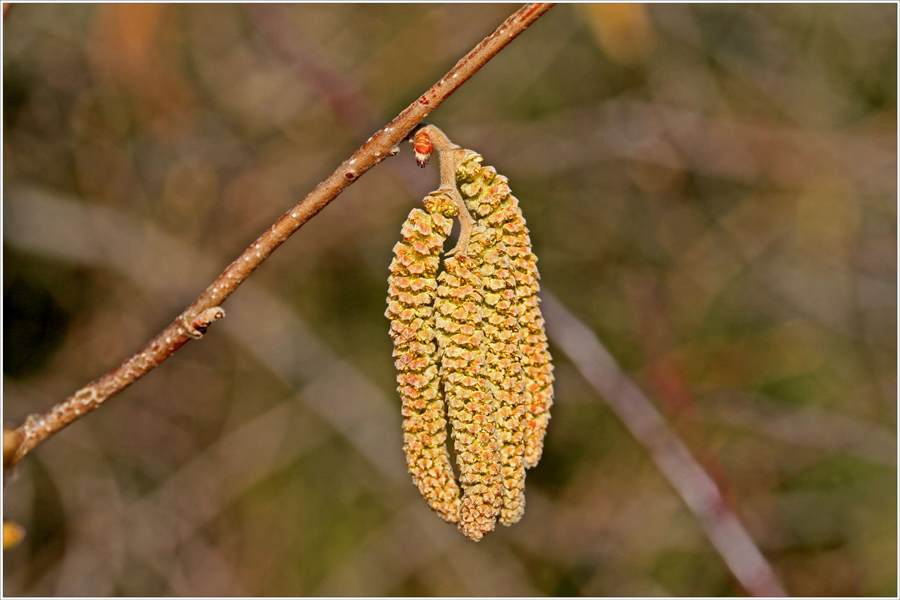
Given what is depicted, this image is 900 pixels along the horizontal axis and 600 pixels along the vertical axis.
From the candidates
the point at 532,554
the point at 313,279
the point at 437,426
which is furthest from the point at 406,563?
the point at 437,426

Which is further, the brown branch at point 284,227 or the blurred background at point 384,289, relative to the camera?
the blurred background at point 384,289

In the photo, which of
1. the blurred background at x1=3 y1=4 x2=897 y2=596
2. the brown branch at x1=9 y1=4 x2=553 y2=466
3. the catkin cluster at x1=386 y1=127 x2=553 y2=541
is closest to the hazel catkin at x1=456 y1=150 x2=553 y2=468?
the catkin cluster at x1=386 y1=127 x2=553 y2=541

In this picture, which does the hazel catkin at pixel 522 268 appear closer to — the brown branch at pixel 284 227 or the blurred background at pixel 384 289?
the brown branch at pixel 284 227

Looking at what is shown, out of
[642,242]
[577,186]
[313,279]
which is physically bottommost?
[642,242]

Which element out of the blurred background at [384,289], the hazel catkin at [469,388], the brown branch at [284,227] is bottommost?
the hazel catkin at [469,388]

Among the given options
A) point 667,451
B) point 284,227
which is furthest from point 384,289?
point 284,227

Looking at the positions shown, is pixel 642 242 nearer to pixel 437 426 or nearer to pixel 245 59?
pixel 245 59

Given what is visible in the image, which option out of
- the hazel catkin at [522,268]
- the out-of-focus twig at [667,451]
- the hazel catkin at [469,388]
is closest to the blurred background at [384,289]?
the out-of-focus twig at [667,451]

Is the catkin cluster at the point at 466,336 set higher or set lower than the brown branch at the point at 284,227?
lower
